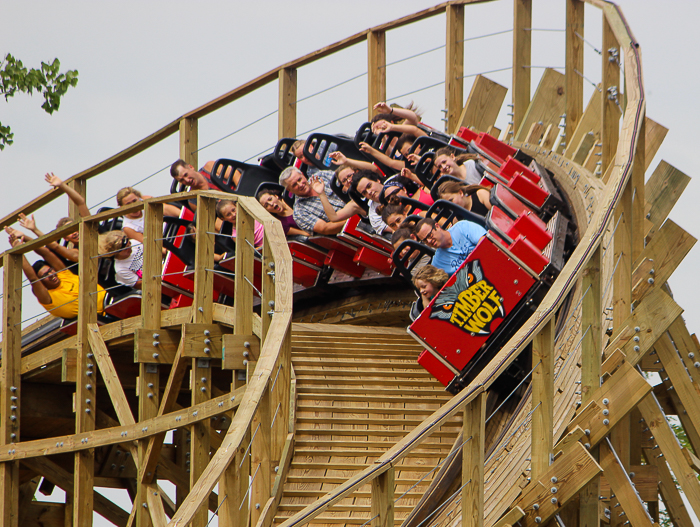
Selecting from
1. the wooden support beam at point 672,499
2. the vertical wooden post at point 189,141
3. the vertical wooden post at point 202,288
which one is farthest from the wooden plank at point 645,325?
the vertical wooden post at point 189,141

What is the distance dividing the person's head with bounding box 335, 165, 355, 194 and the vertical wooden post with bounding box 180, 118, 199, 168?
127 inches

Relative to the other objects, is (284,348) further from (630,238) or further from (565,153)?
(565,153)

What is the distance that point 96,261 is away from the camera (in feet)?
24.6

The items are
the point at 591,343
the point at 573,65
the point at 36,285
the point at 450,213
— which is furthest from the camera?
the point at 573,65

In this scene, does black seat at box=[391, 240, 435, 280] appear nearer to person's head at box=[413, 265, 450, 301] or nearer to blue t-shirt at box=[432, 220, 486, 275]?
blue t-shirt at box=[432, 220, 486, 275]

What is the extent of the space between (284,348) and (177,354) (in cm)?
187

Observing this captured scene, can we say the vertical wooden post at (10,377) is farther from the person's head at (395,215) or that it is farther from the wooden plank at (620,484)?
the wooden plank at (620,484)

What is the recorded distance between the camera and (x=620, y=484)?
4.18 metres

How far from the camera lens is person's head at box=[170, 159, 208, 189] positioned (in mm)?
8156

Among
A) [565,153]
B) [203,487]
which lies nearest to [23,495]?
[565,153]

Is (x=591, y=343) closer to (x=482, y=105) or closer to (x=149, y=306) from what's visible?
(x=149, y=306)

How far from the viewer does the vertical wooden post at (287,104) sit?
10.1 metres

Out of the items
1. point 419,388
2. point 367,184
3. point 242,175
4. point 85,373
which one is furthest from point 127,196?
point 419,388

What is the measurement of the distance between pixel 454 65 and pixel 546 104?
3.44 ft
